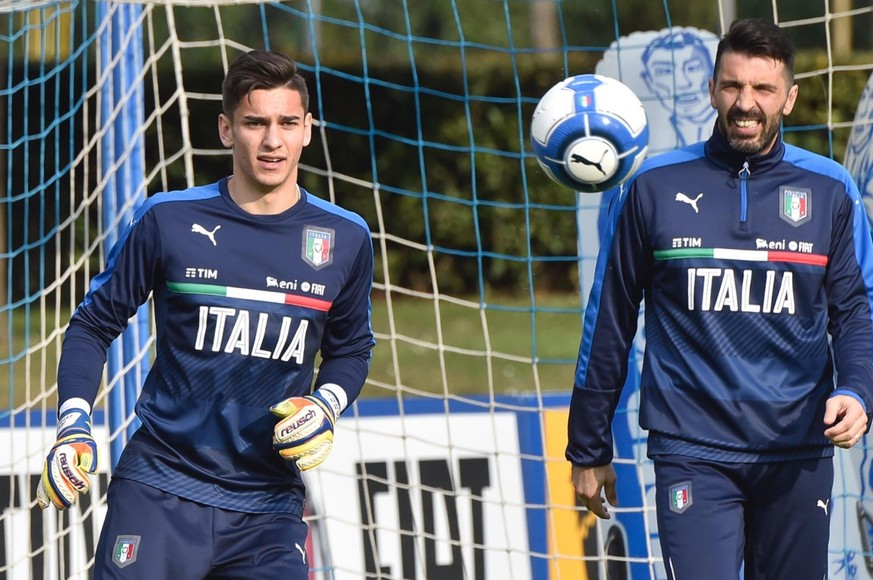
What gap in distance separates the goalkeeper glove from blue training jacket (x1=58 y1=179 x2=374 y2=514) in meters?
0.17

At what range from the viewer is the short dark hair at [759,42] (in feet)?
12.7

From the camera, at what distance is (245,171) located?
3840 mm

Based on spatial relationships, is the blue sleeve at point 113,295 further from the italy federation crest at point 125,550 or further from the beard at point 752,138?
the beard at point 752,138

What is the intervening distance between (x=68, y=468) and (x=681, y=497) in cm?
166

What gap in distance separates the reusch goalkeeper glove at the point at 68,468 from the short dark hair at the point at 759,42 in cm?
201

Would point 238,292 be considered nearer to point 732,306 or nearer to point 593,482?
point 593,482

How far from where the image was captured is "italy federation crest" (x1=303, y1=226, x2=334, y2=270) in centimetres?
388

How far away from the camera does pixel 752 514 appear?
396cm

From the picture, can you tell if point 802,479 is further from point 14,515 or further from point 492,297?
point 492,297

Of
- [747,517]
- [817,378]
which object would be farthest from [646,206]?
[747,517]

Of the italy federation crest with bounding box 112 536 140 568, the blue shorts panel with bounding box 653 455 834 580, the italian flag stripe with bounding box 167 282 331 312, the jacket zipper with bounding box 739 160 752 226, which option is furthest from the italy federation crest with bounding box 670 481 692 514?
the italy federation crest with bounding box 112 536 140 568

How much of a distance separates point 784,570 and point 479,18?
2783cm

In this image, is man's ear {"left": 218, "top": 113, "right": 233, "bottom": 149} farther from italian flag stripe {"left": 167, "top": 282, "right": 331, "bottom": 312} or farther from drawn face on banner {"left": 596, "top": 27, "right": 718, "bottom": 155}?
drawn face on banner {"left": 596, "top": 27, "right": 718, "bottom": 155}

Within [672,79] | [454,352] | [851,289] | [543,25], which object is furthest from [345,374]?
[543,25]
